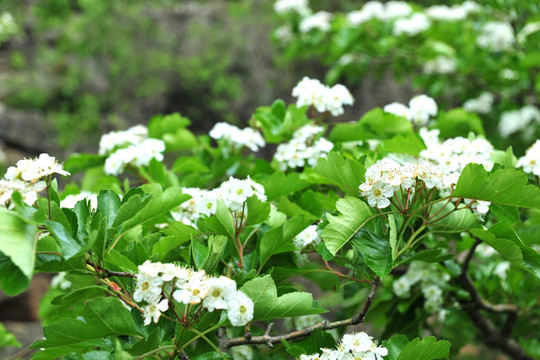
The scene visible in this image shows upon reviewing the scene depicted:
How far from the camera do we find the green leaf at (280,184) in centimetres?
111

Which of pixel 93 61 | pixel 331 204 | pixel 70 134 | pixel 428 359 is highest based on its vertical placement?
pixel 331 204

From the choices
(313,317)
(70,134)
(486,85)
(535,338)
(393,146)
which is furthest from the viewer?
(70,134)

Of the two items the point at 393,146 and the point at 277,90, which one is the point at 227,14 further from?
the point at 393,146

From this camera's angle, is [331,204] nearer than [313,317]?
Yes

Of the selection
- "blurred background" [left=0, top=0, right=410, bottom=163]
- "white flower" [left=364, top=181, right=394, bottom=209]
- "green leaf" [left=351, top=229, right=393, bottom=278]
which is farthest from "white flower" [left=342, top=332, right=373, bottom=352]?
"blurred background" [left=0, top=0, right=410, bottom=163]

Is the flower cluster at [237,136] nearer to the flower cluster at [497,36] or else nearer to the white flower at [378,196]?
the white flower at [378,196]

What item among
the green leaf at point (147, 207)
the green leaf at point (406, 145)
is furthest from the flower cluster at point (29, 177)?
the green leaf at point (406, 145)

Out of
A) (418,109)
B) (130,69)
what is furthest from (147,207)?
(130,69)

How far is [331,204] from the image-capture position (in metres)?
1.03

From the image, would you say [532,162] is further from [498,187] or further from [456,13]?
[456,13]

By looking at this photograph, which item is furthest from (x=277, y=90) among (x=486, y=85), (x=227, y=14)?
(x=486, y=85)

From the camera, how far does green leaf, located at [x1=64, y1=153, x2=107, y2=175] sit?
147 cm

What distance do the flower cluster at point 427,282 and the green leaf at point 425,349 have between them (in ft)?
1.91

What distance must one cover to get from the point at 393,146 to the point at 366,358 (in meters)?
→ 0.52
